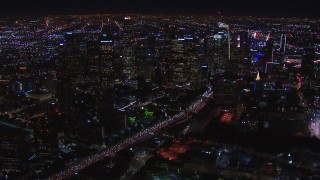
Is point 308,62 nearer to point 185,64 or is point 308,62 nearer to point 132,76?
point 185,64

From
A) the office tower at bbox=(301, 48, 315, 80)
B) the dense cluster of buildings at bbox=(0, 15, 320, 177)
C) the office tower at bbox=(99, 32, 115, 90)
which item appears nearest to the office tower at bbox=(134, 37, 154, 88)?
the dense cluster of buildings at bbox=(0, 15, 320, 177)

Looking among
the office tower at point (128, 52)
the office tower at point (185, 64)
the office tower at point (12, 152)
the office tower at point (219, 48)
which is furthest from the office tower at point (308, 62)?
the office tower at point (12, 152)

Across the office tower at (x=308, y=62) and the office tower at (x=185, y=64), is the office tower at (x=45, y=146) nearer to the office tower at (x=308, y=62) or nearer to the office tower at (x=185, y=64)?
the office tower at (x=185, y=64)

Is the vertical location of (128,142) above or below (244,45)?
below

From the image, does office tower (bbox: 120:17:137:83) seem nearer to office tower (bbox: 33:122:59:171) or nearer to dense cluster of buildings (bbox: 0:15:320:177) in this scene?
dense cluster of buildings (bbox: 0:15:320:177)

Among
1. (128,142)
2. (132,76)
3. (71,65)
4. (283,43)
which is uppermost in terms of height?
(283,43)

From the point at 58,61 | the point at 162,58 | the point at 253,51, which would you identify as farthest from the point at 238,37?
the point at 58,61

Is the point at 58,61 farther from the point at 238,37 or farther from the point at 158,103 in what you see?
the point at 238,37

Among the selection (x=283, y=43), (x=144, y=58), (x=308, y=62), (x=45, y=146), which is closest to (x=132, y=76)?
(x=144, y=58)
